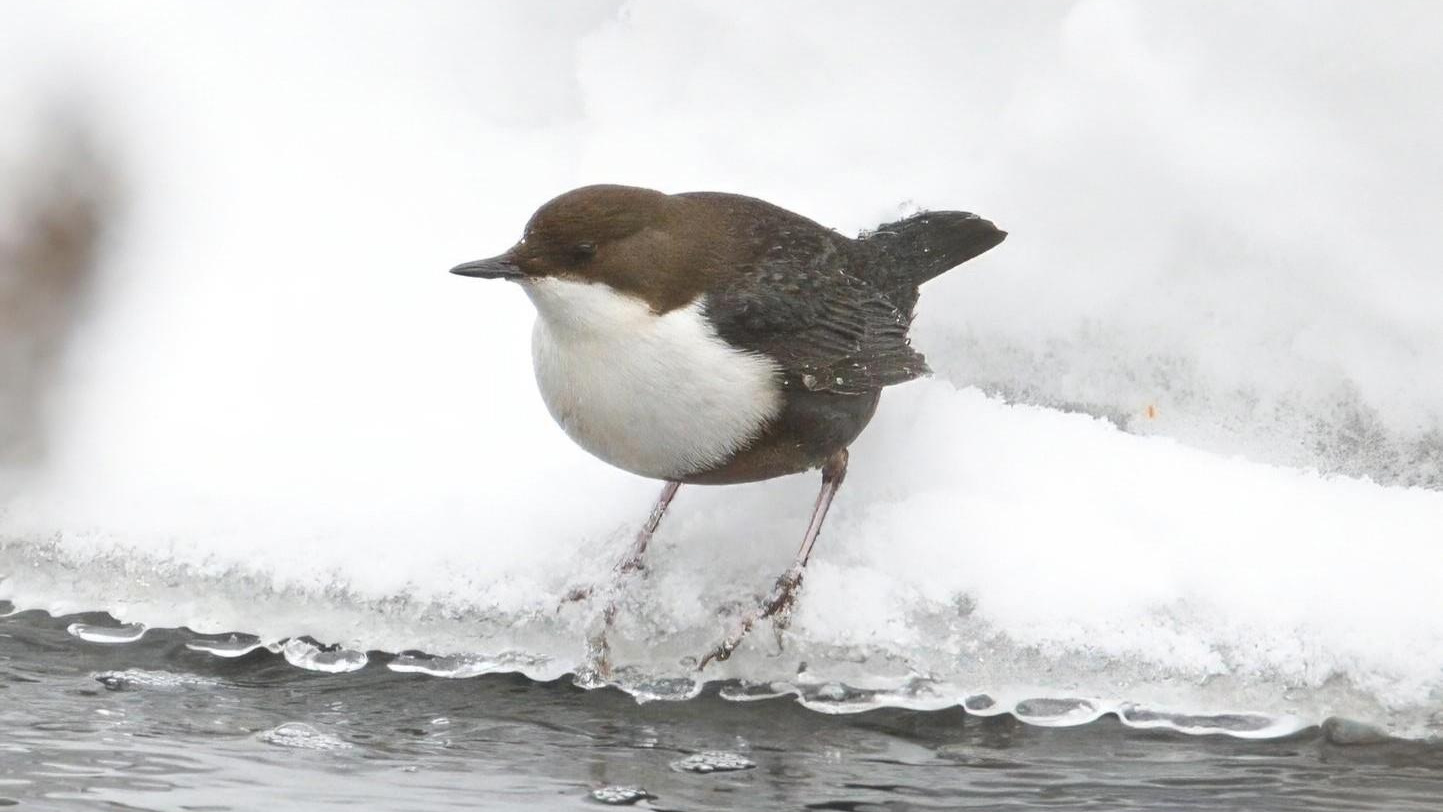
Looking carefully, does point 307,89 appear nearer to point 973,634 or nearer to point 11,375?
point 11,375

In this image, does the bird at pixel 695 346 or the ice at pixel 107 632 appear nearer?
the bird at pixel 695 346

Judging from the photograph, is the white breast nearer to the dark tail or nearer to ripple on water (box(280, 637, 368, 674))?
ripple on water (box(280, 637, 368, 674))

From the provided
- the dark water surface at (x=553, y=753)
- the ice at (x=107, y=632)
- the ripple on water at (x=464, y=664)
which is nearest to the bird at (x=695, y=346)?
the ripple on water at (x=464, y=664)

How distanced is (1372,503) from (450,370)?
2.27m

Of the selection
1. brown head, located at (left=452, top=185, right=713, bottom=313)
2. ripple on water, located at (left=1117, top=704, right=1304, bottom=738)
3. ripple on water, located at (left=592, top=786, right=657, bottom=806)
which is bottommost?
ripple on water, located at (left=592, top=786, right=657, bottom=806)

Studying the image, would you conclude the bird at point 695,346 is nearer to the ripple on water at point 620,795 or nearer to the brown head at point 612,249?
the brown head at point 612,249

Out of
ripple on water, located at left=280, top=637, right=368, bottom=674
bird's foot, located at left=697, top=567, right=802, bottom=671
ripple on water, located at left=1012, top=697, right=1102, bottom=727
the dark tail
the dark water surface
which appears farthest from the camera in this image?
the dark tail

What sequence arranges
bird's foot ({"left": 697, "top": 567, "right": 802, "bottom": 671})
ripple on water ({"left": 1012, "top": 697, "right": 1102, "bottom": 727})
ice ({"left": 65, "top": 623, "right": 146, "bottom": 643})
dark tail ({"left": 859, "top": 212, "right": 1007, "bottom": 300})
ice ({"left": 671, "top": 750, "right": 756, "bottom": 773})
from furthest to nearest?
1. dark tail ({"left": 859, "top": 212, "right": 1007, "bottom": 300})
2. ice ({"left": 65, "top": 623, "right": 146, "bottom": 643})
3. bird's foot ({"left": 697, "top": 567, "right": 802, "bottom": 671})
4. ripple on water ({"left": 1012, "top": 697, "right": 1102, "bottom": 727})
5. ice ({"left": 671, "top": 750, "right": 756, "bottom": 773})

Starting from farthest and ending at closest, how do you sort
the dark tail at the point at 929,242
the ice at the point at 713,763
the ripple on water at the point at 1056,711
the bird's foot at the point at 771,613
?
the dark tail at the point at 929,242, the bird's foot at the point at 771,613, the ripple on water at the point at 1056,711, the ice at the point at 713,763

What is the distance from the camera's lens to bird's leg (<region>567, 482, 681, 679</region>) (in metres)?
3.30

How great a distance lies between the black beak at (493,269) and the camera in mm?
3146

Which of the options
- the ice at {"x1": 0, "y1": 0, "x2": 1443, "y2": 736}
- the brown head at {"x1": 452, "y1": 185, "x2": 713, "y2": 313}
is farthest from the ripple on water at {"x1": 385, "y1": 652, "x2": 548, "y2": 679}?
the brown head at {"x1": 452, "y1": 185, "x2": 713, "y2": 313}

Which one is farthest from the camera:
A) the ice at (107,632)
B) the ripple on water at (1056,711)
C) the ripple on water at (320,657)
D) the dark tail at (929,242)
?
the dark tail at (929,242)

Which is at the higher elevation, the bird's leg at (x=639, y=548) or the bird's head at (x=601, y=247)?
the bird's head at (x=601, y=247)
